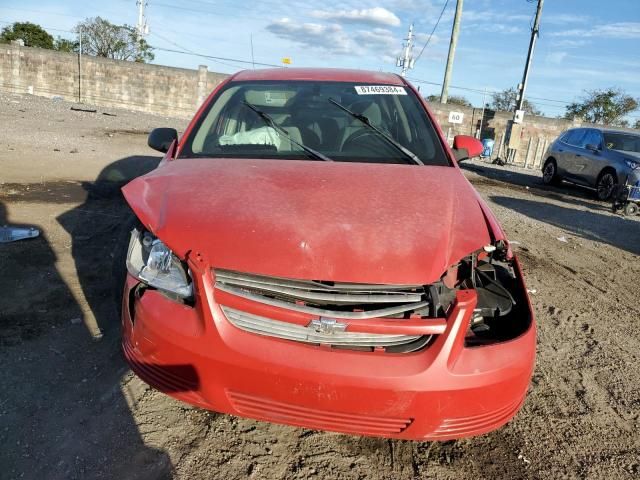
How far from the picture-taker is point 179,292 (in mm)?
2105

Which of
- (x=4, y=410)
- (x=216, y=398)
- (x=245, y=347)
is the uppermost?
(x=245, y=347)

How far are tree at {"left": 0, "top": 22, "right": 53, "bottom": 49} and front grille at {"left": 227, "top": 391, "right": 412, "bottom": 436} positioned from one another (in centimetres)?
5439

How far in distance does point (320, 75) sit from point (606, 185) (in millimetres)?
9838

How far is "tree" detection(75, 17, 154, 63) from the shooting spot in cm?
4353

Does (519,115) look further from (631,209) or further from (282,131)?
(282,131)

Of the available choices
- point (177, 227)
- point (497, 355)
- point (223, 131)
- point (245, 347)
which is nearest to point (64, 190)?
point (223, 131)

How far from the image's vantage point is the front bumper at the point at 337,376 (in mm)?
1872

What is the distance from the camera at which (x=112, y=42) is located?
44094mm

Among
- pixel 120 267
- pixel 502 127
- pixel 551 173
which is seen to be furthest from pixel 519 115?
pixel 120 267

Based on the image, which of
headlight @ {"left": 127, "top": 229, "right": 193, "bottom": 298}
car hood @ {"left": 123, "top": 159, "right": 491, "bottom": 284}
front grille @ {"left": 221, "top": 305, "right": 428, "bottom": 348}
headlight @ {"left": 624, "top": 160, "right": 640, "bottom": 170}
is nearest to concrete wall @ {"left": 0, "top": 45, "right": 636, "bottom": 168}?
headlight @ {"left": 624, "top": 160, "right": 640, "bottom": 170}

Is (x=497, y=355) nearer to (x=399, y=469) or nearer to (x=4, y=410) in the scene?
(x=399, y=469)

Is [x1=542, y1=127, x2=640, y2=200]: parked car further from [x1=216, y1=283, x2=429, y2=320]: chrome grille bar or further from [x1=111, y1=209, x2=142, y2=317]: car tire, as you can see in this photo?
[x1=111, y1=209, x2=142, y2=317]: car tire

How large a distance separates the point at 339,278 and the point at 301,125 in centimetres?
168

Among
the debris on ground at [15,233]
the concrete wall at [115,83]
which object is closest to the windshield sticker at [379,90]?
the debris on ground at [15,233]
